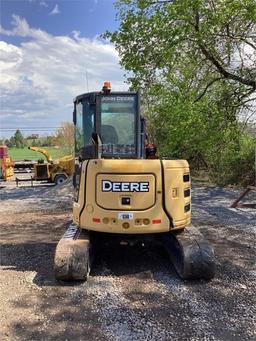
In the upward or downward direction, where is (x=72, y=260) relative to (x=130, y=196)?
downward

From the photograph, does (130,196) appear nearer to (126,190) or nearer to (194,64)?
(126,190)

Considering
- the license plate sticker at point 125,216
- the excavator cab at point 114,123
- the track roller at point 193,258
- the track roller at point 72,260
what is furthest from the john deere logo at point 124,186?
the excavator cab at point 114,123

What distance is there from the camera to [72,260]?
5.31m

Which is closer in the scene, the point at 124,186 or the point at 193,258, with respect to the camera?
the point at 193,258

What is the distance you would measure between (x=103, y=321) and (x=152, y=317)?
506 mm

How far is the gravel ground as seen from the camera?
4.07 m

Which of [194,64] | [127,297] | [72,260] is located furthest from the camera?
[194,64]

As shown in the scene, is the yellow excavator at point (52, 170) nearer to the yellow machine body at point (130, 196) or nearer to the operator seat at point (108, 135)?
the operator seat at point (108, 135)

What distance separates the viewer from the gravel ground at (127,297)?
13.4 ft

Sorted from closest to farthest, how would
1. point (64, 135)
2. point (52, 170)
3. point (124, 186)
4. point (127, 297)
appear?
point (127, 297)
point (124, 186)
point (52, 170)
point (64, 135)

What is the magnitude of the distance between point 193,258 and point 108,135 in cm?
237

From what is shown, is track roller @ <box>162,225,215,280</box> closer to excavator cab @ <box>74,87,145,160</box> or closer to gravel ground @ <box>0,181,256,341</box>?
gravel ground @ <box>0,181,256,341</box>

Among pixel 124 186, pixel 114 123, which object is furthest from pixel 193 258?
pixel 114 123

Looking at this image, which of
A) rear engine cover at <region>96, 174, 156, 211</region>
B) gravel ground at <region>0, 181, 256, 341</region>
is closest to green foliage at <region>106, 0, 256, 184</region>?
gravel ground at <region>0, 181, 256, 341</region>
